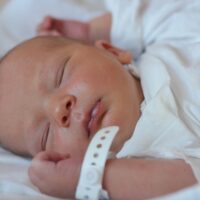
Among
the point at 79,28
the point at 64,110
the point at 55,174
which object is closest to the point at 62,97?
the point at 64,110

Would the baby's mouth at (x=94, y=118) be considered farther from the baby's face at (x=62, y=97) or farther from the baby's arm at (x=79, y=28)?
the baby's arm at (x=79, y=28)

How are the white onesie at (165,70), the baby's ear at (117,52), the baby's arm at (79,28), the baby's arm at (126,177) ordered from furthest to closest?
the baby's arm at (79,28) → the baby's ear at (117,52) → the white onesie at (165,70) → the baby's arm at (126,177)

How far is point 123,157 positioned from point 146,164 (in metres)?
0.08

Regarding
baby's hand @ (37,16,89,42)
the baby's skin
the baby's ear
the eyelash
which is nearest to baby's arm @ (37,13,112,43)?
baby's hand @ (37,16,89,42)

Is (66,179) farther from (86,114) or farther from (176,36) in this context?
(176,36)

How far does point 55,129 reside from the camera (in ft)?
3.36

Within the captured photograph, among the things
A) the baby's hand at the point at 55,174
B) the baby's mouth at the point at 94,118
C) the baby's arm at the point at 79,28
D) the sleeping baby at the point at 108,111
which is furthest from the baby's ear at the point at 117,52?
the baby's hand at the point at 55,174

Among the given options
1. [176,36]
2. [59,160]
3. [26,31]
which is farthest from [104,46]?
[59,160]

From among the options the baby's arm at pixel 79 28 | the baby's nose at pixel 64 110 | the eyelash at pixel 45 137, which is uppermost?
the baby's nose at pixel 64 110

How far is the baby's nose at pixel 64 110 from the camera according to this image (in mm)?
981

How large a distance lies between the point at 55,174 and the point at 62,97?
18 cm

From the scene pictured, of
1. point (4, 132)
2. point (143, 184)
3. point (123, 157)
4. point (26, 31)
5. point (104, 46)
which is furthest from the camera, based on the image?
point (26, 31)

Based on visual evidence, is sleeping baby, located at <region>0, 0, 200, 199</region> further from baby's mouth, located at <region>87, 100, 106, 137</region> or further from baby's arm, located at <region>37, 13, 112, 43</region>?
baby's arm, located at <region>37, 13, 112, 43</region>

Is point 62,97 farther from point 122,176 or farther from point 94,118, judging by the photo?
point 122,176
